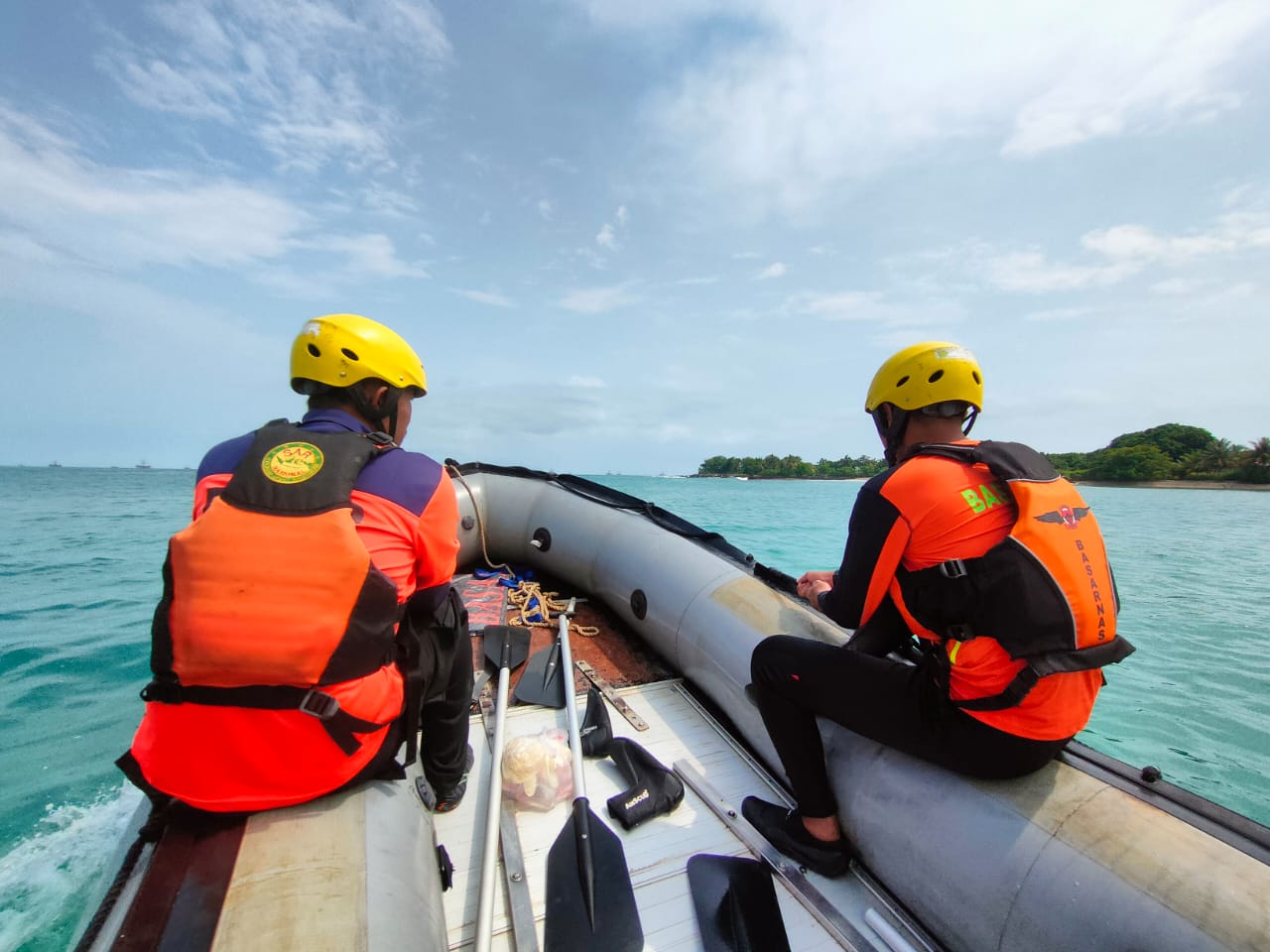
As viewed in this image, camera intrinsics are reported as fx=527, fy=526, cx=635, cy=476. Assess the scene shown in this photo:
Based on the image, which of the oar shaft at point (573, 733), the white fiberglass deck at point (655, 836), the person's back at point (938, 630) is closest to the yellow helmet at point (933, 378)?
the person's back at point (938, 630)

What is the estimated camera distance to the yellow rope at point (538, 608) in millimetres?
3596

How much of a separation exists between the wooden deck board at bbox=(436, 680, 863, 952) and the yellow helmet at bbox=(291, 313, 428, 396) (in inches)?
63.9

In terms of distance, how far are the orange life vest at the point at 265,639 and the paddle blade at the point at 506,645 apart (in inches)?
67.0

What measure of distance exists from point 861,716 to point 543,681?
1.71 metres

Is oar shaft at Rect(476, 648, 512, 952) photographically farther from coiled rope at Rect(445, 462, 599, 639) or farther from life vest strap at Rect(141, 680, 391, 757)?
coiled rope at Rect(445, 462, 599, 639)

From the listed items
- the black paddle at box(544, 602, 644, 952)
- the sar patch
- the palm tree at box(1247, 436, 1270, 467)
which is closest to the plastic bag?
the black paddle at box(544, 602, 644, 952)

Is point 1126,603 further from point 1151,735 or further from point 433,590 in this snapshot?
point 433,590

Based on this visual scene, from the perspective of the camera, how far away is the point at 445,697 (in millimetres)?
1799

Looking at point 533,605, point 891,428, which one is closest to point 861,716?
point 891,428

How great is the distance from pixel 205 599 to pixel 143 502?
29140mm

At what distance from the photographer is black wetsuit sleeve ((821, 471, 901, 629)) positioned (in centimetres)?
156

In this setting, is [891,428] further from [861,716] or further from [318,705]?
[318,705]

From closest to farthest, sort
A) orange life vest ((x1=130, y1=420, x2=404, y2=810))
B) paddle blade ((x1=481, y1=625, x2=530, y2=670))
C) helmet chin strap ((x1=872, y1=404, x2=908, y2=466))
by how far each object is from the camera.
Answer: orange life vest ((x1=130, y1=420, x2=404, y2=810)), helmet chin strap ((x1=872, y1=404, x2=908, y2=466)), paddle blade ((x1=481, y1=625, x2=530, y2=670))

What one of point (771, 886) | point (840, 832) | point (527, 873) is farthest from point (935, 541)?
point (527, 873)
